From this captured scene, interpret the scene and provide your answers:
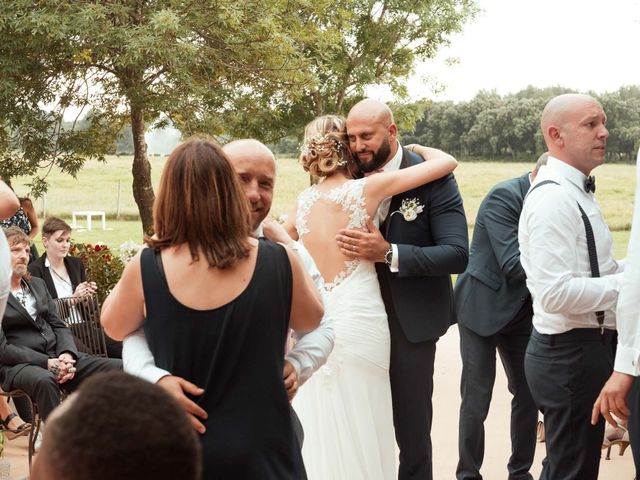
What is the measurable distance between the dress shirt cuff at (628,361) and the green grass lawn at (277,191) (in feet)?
32.6

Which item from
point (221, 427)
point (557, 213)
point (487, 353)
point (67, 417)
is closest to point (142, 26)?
point (487, 353)

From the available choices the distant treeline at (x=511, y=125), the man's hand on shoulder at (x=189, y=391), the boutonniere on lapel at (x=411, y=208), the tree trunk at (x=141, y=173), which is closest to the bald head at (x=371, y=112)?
→ the boutonniere on lapel at (x=411, y=208)

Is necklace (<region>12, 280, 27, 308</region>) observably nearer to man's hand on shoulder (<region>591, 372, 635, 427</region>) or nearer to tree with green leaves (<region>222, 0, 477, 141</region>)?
man's hand on shoulder (<region>591, 372, 635, 427</region>)

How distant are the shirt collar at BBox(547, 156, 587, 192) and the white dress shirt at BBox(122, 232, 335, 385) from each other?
1.17 m

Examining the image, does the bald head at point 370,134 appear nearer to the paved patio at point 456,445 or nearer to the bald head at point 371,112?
the bald head at point 371,112

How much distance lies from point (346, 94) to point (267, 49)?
262 inches

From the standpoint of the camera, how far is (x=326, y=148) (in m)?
4.07

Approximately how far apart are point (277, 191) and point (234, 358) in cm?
1353

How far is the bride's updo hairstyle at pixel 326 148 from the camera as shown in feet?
13.3

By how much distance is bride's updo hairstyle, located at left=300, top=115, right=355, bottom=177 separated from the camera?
4.05m

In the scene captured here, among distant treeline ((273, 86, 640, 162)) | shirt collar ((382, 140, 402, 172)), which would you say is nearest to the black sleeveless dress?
shirt collar ((382, 140, 402, 172))

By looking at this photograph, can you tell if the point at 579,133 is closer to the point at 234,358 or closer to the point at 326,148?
the point at 326,148

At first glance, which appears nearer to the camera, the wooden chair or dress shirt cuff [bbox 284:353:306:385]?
dress shirt cuff [bbox 284:353:306:385]

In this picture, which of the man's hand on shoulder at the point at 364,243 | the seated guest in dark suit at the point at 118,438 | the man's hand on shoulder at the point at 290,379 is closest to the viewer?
the seated guest in dark suit at the point at 118,438
